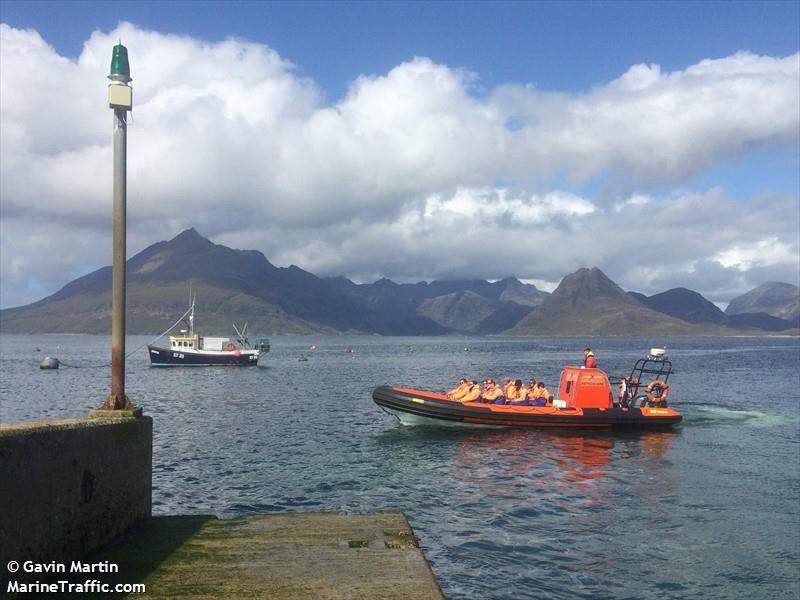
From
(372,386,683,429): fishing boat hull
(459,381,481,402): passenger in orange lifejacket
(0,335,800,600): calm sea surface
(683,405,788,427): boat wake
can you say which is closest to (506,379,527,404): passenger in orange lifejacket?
(372,386,683,429): fishing boat hull

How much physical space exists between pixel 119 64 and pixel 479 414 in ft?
78.5

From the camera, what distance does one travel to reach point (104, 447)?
881cm

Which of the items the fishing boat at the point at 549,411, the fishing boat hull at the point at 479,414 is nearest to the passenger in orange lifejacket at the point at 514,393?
the fishing boat at the point at 549,411

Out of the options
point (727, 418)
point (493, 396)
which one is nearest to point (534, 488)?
point (493, 396)

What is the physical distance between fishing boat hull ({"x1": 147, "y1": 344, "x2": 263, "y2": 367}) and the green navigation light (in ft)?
265

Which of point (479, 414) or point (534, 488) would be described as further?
point (479, 414)

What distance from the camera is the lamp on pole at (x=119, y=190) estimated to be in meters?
9.80

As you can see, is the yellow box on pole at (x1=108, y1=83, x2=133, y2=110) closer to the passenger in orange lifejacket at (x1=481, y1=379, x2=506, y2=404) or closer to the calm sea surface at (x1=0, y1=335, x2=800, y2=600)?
the calm sea surface at (x1=0, y1=335, x2=800, y2=600)

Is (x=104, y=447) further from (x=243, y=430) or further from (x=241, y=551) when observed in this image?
(x=243, y=430)

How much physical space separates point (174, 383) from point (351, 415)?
1249 inches

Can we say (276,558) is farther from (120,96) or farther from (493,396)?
(493,396)

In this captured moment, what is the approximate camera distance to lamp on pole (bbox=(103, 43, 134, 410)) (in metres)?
9.80

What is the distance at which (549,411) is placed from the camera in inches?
1223

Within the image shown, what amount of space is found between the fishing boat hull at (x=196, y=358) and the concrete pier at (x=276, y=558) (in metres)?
80.3
